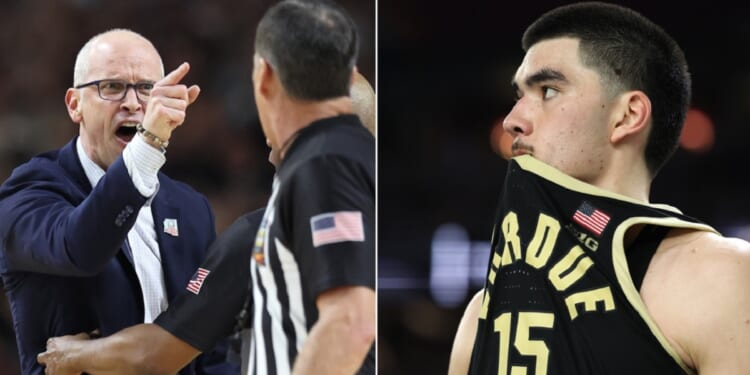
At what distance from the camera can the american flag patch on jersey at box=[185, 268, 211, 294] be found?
146 centimetres

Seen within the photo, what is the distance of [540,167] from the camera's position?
1.65 meters

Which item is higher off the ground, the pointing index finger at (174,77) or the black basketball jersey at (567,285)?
the pointing index finger at (174,77)

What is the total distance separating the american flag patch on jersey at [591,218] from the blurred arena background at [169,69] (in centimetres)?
40

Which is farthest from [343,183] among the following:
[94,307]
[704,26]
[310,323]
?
[704,26]

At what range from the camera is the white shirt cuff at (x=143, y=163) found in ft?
4.54

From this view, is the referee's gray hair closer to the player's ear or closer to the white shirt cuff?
the white shirt cuff

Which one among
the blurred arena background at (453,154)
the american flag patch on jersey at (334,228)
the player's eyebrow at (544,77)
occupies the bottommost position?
the blurred arena background at (453,154)

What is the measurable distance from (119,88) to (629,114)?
79cm

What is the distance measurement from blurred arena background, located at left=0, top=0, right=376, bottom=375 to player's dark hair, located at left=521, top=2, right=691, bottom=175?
407 millimetres

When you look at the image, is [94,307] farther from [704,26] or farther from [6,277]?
[704,26]

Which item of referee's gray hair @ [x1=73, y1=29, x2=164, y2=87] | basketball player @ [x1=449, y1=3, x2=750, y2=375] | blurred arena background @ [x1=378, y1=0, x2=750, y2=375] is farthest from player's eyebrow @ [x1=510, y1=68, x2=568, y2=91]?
blurred arena background @ [x1=378, y1=0, x2=750, y2=375]

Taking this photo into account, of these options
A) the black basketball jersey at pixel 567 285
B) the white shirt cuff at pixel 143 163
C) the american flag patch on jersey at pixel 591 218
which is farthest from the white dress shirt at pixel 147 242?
the american flag patch on jersey at pixel 591 218

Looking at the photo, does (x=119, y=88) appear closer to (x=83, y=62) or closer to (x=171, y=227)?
(x=83, y=62)

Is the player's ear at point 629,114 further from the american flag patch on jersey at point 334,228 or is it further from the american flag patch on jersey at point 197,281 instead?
the american flag patch on jersey at point 197,281
